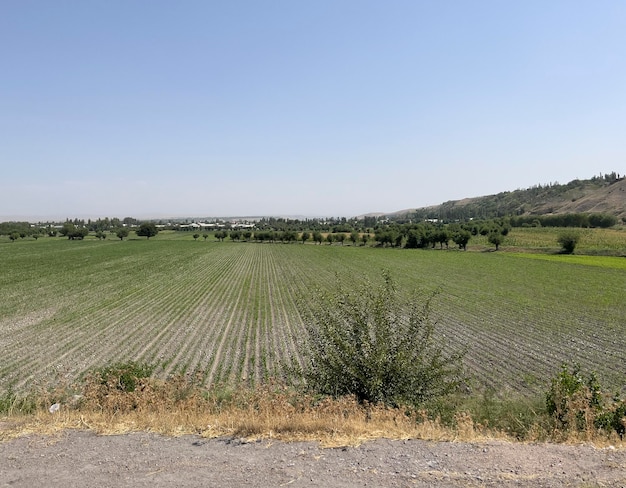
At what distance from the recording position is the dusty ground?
558 centimetres

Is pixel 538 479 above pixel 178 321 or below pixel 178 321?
above

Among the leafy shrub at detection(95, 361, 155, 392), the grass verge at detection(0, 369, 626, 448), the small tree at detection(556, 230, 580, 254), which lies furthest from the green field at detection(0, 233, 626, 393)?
the small tree at detection(556, 230, 580, 254)

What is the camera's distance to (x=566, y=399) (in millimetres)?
9078

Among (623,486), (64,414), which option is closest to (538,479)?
(623,486)

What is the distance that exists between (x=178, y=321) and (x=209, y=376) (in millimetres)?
12966

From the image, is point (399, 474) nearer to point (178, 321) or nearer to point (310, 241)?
point (178, 321)

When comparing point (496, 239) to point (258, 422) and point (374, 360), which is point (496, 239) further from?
point (258, 422)

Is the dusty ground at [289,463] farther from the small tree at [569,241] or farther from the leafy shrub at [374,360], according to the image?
the small tree at [569,241]

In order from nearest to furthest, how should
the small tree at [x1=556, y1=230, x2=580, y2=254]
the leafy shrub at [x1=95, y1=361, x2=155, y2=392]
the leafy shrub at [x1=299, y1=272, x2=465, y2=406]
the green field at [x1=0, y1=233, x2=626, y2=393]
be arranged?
the leafy shrub at [x1=299, y1=272, x2=465, y2=406]
the leafy shrub at [x1=95, y1=361, x2=155, y2=392]
the green field at [x1=0, y1=233, x2=626, y2=393]
the small tree at [x1=556, y1=230, x2=580, y2=254]

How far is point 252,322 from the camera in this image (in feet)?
94.1

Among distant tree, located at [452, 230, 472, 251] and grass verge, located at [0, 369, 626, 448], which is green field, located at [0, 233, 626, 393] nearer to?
grass verge, located at [0, 369, 626, 448]

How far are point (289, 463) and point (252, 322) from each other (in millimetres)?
23158

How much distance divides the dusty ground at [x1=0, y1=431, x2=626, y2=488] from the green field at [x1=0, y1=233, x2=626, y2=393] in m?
5.47

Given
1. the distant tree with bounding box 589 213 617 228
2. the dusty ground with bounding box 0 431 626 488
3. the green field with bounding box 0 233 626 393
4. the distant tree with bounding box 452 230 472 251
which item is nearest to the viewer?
the dusty ground with bounding box 0 431 626 488
